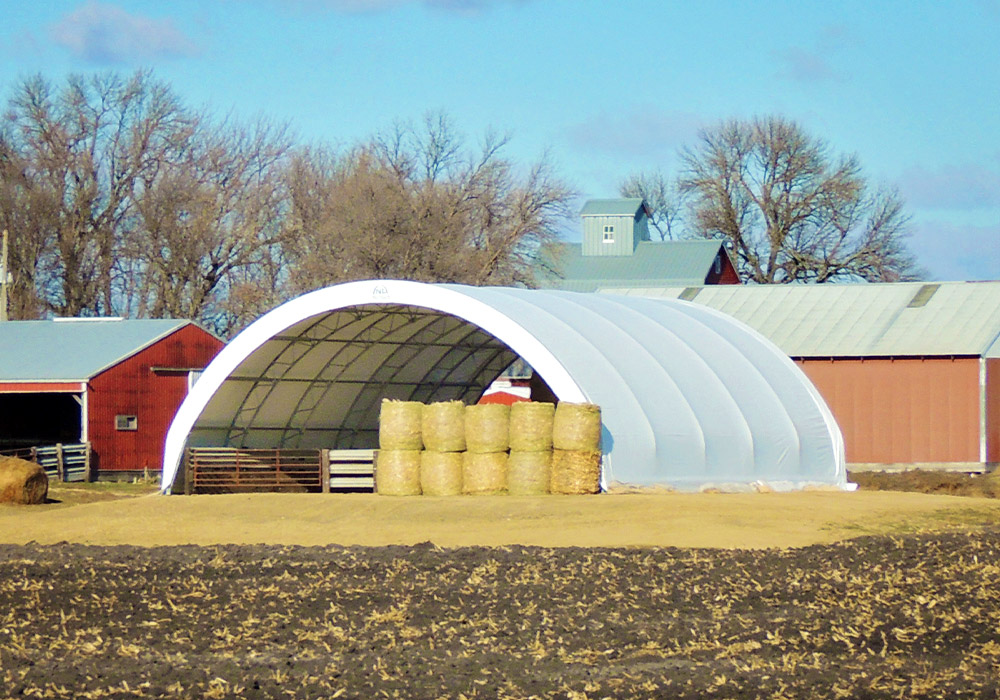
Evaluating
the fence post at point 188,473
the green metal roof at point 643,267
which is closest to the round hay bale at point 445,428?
the fence post at point 188,473

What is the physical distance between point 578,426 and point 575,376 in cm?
148

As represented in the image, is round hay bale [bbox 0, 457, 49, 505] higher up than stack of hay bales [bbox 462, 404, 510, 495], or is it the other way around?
stack of hay bales [bbox 462, 404, 510, 495]

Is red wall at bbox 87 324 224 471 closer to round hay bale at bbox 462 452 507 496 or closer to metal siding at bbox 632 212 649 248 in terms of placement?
round hay bale at bbox 462 452 507 496

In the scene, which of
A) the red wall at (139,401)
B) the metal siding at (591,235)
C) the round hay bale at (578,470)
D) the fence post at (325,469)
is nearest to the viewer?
the round hay bale at (578,470)

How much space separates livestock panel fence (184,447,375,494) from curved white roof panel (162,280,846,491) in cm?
76

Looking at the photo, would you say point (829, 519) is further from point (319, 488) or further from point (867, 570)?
point (319, 488)

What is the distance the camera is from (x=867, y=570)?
13883 millimetres

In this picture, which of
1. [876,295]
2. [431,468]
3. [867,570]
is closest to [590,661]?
[867,570]

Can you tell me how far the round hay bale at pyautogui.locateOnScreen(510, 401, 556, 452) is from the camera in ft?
71.0

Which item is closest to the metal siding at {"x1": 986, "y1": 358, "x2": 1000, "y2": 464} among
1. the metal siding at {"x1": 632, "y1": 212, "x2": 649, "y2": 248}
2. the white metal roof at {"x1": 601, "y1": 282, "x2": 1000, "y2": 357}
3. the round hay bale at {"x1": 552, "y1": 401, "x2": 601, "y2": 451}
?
the white metal roof at {"x1": 601, "y1": 282, "x2": 1000, "y2": 357}

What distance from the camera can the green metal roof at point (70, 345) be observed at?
40.0m

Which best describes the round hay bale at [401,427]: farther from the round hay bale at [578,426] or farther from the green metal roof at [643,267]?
the green metal roof at [643,267]

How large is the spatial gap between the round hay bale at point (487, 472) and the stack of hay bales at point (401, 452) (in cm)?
99

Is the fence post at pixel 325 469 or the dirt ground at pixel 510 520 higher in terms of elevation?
the fence post at pixel 325 469
